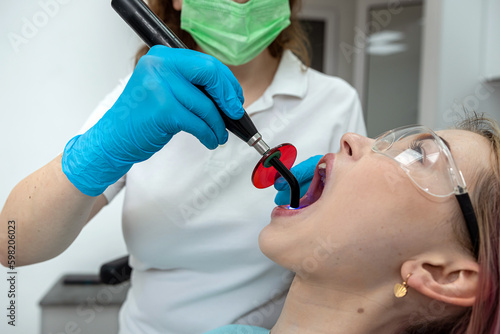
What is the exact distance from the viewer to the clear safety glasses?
872mm

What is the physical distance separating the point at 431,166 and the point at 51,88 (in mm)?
1222

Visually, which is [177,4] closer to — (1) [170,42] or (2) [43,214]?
(1) [170,42]

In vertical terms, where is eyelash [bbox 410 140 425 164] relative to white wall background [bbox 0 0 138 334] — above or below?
below

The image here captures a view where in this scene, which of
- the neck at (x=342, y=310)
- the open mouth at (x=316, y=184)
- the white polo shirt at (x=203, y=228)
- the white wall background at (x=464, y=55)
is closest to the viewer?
the neck at (x=342, y=310)

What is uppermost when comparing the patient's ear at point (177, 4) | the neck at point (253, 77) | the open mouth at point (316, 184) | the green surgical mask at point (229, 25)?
the patient's ear at point (177, 4)

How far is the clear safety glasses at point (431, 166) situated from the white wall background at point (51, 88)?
927 mm

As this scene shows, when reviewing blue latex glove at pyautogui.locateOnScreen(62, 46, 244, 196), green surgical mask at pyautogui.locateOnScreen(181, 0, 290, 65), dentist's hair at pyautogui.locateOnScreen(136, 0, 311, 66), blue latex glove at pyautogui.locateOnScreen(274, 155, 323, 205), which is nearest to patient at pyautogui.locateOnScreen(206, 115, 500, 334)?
blue latex glove at pyautogui.locateOnScreen(274, 155, 323, 205)

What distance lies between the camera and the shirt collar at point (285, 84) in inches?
48.4

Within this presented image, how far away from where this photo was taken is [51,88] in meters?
1.46

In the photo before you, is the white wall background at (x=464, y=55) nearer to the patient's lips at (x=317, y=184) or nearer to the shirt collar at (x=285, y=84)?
the shirt collar at (x=285, y=84)

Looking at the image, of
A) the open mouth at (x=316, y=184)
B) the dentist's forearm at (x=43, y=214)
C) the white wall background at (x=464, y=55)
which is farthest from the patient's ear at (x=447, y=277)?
the white wall background at (x=464, y=55)

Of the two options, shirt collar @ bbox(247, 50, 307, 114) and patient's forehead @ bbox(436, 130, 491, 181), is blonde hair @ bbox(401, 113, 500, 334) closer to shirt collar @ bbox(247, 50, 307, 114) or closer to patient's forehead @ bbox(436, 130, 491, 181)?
patient's forehead @ bbox(436, 130, 491, 181)

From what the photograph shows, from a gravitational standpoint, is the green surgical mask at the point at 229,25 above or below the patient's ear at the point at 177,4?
below

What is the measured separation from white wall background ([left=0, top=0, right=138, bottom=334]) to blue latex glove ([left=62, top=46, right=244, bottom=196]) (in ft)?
0.98
